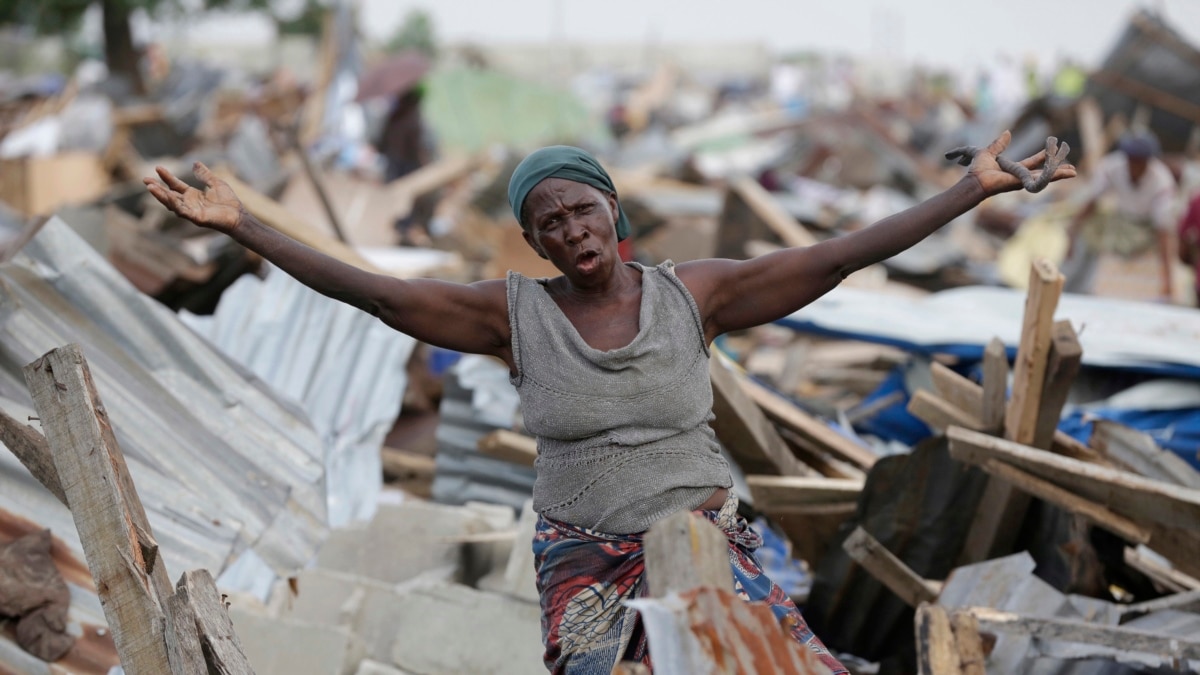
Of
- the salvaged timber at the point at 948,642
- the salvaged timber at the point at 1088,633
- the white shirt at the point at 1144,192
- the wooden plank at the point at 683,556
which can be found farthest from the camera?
the white shirt at the point at 1144,192

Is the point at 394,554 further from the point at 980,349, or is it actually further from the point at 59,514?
the point at 980,349

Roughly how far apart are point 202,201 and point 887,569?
238cm

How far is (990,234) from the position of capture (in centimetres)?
1553

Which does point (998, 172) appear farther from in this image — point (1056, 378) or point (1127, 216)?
point (1127, 216)

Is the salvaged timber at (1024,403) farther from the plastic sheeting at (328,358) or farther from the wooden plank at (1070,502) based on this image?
the plastic sheeting at (328,358)

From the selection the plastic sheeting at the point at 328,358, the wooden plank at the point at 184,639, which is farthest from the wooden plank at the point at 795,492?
the wooden plank at the point at 184,639

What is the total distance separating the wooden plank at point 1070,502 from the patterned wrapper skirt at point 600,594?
133 cm

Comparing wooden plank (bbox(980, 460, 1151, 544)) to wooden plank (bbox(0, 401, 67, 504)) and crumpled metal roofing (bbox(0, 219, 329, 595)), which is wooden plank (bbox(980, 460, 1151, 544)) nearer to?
crumpled metal roofing (bbox(0, 219, 329, 595))

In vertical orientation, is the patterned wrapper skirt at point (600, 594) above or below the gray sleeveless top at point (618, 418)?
below

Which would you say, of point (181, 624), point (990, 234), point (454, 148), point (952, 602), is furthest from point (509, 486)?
point (454, 148)

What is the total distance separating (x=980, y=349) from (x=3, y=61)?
43864 mm

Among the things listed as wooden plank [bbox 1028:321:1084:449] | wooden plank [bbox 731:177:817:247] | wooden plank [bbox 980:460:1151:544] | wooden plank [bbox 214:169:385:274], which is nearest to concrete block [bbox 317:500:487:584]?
wooden plank [bbox 214:169:385:274]

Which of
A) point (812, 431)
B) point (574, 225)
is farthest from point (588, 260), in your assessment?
point (812, 431)

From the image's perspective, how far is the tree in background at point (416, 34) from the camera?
50781 millimetres
